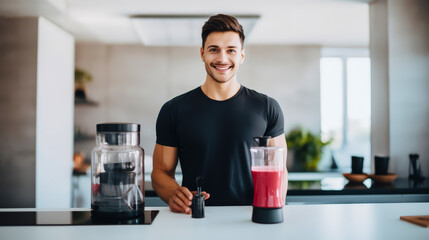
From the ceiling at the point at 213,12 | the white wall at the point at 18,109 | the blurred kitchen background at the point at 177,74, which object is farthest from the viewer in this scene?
the white wall at the point at 18,109

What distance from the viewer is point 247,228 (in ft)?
3.83

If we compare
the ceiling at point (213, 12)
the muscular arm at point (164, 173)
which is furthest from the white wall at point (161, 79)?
the muscular arm at point (164, 173)

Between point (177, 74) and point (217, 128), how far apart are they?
388cm

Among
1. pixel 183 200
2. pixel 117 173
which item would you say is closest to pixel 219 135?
pixel 183 200

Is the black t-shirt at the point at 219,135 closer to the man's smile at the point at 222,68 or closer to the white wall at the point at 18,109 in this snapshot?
the man's smile at the point at 222,68

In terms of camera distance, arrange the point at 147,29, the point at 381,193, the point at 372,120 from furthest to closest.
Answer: the point at 147,29, the point at 372,120, the point at 381,193

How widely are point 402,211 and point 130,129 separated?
43.7 inches

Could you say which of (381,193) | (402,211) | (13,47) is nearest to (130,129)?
(402,211)

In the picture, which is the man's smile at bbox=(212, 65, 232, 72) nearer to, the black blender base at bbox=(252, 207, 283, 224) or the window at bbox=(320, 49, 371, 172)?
the black blender base at bbox=(252, 207, 283, 224)

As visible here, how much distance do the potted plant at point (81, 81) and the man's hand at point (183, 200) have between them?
4398 millimetres

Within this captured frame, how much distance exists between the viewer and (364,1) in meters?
3.45

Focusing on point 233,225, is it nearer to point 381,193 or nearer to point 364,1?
point 381,193

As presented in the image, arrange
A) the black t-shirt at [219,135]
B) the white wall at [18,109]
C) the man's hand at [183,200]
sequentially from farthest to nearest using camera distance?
the white wall at [18,109] → the black t-shirt at [219,135] → the man's hand at [183,200]

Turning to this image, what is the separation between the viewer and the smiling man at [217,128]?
5.28ft
